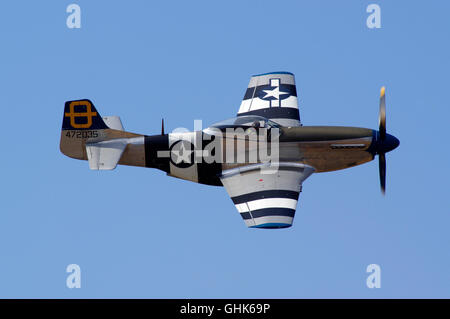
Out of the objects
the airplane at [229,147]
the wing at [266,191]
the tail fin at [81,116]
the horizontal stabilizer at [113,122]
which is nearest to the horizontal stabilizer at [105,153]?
the airplane at [229,147]

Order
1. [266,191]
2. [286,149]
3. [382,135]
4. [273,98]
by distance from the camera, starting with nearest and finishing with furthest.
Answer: [266,191], [286,149], [382,135], [273,98]

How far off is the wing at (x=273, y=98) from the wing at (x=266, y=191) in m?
2.68

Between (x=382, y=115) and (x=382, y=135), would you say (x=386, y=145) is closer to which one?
(x=382, y=135)

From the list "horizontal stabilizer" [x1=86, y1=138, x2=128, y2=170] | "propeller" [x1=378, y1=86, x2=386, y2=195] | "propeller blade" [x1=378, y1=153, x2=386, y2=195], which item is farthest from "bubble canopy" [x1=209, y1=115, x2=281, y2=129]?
"propeller blade" [x1=378, y1=153, x2=386, y2=195]

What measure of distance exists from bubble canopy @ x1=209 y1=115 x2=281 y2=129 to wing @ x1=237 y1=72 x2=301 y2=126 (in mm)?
1863

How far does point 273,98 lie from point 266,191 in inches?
→ 193

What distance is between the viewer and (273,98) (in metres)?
28.5

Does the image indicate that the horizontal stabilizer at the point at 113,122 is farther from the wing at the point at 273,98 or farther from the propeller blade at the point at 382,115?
the propeller blade at the point at 382,115

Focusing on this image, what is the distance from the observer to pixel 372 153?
2603cm

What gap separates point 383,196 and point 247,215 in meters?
4.19

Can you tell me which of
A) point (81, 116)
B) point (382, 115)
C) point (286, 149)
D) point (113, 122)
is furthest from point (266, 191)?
point (81, 116)

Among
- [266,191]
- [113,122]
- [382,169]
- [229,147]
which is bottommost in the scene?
[266,191]

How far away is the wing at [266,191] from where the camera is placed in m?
23.4

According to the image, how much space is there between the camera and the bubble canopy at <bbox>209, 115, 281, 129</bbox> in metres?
25.8
